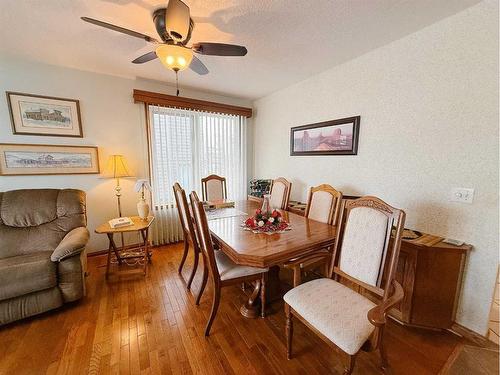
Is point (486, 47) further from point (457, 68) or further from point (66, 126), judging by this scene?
point (66, 126)

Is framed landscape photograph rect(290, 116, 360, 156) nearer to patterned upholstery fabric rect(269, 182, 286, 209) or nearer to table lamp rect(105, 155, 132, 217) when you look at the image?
patterned upholstery fabric rect(269, 182, 286, 209)

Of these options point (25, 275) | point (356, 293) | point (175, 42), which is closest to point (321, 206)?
point (356, 293)

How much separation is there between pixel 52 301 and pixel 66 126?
1978 mm

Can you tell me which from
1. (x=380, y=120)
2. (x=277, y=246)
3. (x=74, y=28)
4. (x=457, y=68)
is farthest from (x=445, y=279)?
(x=74, y=28)

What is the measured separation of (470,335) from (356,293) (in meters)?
1.05

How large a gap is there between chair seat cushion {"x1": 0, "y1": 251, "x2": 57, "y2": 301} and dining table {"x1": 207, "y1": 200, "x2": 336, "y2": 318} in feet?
4.38

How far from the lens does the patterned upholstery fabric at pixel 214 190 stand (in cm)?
308

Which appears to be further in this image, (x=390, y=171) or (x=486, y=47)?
(x=390, y=171)

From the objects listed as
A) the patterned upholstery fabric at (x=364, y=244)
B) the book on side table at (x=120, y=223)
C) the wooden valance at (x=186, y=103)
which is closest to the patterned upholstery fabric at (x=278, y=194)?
the patterned upholstery fabric at (x=364, y=244)

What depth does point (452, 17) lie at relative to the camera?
1.53m

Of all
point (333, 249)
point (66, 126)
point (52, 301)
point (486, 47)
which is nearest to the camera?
point (486, 47)

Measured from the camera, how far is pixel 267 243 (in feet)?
4.90

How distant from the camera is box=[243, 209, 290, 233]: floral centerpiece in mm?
1756

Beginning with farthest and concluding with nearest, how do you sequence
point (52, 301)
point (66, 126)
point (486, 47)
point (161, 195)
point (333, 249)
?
point (161, 195), point (66, 126), point (52, 301), point (333, 249), point (486, 47)
